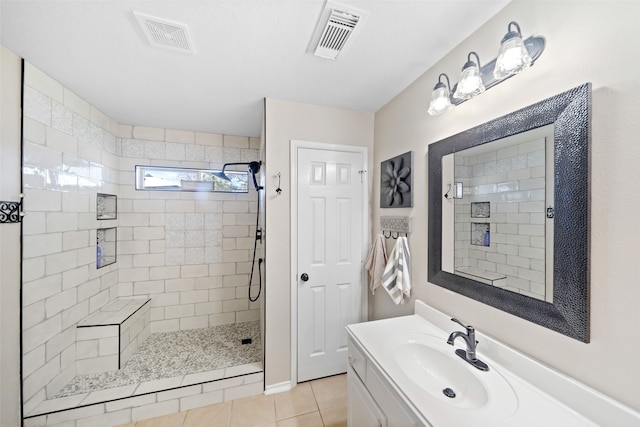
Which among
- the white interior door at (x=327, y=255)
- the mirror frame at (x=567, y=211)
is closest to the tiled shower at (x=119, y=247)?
the white interior door at (x=327, y=255)

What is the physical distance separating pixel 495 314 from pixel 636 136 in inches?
33.3

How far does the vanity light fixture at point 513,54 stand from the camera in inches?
36.3

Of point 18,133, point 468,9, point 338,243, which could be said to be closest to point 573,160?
point 468,9

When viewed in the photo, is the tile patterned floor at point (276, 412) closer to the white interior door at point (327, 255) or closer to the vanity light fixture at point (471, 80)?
the white interior door at point (327, 255)

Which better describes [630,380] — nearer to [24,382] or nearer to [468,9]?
[468,9]

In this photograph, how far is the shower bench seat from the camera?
6.45 ft

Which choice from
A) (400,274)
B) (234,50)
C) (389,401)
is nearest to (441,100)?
(400,274)

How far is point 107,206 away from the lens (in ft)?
8.19

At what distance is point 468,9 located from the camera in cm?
110

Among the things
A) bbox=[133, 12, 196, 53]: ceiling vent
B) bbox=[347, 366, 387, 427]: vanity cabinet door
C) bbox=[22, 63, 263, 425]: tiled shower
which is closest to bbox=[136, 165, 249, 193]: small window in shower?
bbox=[22, 63, 263, 425]: tiled shower

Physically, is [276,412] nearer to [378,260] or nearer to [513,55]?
[378,260]

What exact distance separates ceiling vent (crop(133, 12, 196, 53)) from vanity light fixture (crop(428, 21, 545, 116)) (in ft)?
4.70

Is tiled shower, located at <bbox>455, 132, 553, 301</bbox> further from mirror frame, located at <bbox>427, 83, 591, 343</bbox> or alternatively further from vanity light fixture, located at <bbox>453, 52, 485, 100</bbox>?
vanity light fixture, located at <bbox>453, 52, 485, 100</bbox>

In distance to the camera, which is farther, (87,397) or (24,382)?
(87,397)
